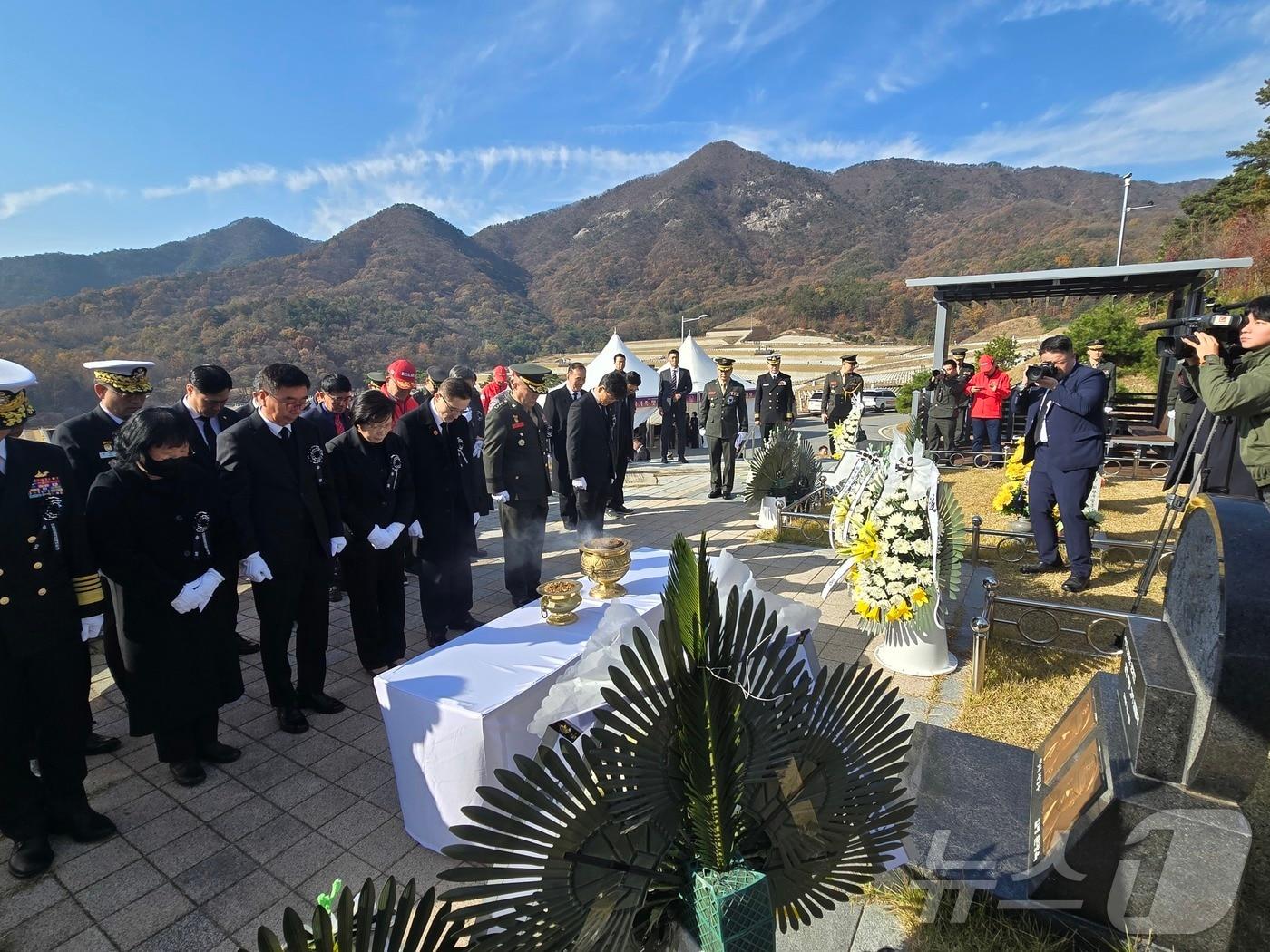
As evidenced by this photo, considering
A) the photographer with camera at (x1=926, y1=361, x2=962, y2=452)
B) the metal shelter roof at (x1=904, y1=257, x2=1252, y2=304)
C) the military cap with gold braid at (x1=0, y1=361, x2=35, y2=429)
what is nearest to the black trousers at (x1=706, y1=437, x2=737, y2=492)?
the photographer with camera at (x1=926, y1=361, x2=962, y2=452)

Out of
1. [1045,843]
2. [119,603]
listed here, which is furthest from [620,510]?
[1045,843]

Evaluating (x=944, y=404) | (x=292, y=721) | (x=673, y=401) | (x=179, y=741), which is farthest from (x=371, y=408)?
(x=944, y=404)

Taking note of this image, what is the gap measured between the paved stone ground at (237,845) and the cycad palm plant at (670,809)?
141cm

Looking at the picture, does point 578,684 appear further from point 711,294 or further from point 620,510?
point 711,294

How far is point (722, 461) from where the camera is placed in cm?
991

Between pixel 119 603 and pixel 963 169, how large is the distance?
16221cm

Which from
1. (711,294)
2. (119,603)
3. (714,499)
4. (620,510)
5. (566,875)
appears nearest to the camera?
(566,875)

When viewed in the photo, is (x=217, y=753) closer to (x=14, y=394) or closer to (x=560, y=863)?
(x=14, y=394)

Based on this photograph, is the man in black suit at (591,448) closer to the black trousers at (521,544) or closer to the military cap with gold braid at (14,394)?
the black trousers at (521,544)

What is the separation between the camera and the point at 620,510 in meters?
9.09

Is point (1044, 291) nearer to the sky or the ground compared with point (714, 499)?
nearer to the sky

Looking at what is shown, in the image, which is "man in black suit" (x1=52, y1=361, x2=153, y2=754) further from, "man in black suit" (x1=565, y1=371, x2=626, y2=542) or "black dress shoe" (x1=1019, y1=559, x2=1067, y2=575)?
"black dress shoe" (x1=1019, y1=559, x2=1067, y2=575)

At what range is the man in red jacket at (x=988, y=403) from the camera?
36.7 ft

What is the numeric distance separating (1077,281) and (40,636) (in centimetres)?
1450
